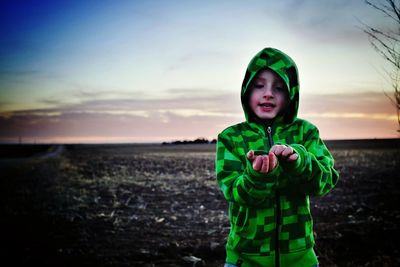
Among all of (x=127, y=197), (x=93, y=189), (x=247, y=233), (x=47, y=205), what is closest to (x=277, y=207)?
(x=247, y=233)

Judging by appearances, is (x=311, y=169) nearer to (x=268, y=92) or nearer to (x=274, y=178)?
(x=274, y=178)

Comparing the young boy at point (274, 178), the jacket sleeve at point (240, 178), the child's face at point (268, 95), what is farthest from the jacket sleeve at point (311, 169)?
the child's face at point (268, 95)

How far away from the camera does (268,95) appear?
2.20 meters

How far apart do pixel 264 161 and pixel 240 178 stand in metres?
0.26

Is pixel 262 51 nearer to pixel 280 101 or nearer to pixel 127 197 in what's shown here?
pixel 280 101

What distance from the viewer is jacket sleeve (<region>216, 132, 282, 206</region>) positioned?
1.76m

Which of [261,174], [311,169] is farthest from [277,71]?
[261,174]

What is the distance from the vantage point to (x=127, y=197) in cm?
1014

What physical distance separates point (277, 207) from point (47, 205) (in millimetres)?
7867

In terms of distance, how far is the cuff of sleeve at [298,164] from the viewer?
1766 mm

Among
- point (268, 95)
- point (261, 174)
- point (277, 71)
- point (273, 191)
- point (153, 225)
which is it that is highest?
point (277, 71)

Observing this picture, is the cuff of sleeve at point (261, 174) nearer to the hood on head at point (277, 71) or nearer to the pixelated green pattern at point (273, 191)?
the pixelated green pattern at point (273, 191)

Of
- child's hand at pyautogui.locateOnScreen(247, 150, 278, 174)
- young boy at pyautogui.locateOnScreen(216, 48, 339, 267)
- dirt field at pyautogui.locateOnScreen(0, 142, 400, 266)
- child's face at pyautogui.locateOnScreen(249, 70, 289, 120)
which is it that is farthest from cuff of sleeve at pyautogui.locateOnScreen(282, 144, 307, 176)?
dirt field at pyautogui.locateOnScreen(0, 142, 400, 266)

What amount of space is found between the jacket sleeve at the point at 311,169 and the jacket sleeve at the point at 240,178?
10 centimetres
